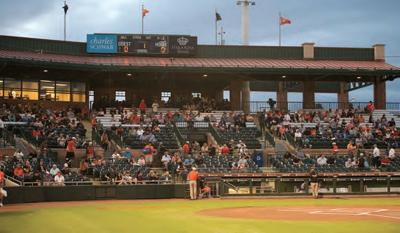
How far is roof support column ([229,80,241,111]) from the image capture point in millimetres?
49875

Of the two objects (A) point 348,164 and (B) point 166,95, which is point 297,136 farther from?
(B) point 166,95

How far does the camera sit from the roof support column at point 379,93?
50.2 m

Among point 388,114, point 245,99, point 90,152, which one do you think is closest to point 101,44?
point 245,99

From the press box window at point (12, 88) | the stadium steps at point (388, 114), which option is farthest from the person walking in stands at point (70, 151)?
the stadium steps at point (388, 114)

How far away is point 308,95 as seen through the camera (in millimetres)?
50438

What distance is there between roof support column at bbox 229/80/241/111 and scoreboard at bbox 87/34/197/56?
4.58 meters

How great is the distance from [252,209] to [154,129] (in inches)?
655

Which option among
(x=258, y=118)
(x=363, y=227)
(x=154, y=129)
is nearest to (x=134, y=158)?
(x=154, y=129)

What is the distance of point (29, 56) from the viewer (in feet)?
145

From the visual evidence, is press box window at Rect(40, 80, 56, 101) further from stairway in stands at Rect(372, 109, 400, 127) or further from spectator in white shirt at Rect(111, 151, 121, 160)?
stairway in stands at Rect(372, 109, 400, 127)

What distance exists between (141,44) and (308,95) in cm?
1493

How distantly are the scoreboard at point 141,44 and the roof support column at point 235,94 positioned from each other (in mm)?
4580

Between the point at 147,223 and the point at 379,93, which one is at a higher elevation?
the point at 379,93

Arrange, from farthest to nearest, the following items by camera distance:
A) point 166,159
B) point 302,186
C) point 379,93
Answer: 1. point 379,93
2. point 166,159
3. point 302,186
